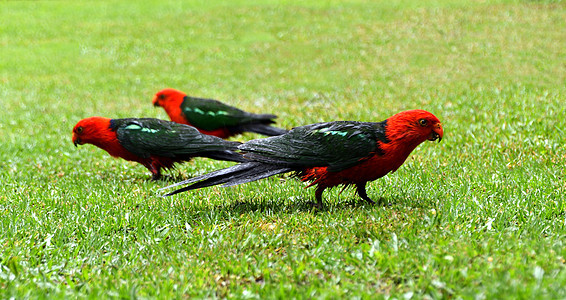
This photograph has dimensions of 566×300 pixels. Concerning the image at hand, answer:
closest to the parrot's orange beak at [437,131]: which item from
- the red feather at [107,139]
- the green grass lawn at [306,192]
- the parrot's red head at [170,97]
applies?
the green grass lawn at [306,192]

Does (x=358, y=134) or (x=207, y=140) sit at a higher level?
(x=358, y=134)

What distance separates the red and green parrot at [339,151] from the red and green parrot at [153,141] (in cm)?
134

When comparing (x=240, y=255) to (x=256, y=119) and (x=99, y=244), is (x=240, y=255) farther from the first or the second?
(x=256, y=119)

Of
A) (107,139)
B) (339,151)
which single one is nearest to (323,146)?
(339,151)

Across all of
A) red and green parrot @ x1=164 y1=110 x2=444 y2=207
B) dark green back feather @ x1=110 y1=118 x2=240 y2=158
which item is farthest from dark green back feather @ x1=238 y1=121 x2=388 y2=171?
dark green back feather @ x1=110 y1=118 x2=240 y2=158

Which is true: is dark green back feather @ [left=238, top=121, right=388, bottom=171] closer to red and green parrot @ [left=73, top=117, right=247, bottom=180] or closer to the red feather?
red and green parrot @ [left=73, top=117, right=247, bottom=180]

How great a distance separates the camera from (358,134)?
540 centimetres

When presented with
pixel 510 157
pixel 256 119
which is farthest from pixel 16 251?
pixel 510 157

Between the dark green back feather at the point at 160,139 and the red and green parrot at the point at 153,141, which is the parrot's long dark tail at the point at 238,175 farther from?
the dark green back feather at the point at 160,139

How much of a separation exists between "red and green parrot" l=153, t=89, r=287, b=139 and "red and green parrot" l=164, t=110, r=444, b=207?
361 cm

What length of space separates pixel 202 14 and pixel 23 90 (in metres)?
12.8

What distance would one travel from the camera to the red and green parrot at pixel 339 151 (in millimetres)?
5312

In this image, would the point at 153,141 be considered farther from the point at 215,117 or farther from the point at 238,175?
the point at 238,175

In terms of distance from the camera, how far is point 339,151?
5.40 metres
